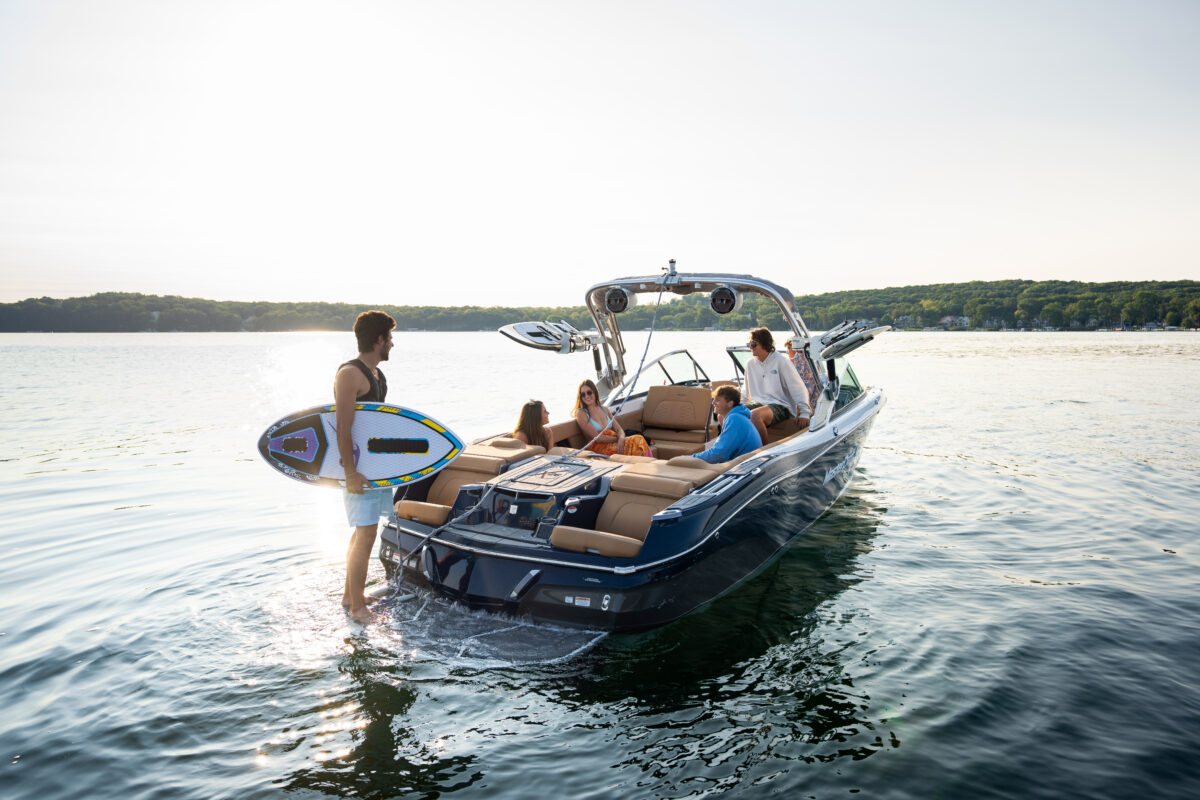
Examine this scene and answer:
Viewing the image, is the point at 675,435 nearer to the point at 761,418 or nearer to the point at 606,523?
the point at 761,418

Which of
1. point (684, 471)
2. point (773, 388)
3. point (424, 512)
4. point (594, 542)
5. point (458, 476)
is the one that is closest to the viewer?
point (594, 542)

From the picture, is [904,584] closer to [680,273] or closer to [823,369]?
[823,369]

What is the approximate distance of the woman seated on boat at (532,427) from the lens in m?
6.51

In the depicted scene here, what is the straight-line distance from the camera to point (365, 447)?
4.79 m

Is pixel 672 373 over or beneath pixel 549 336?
beneath

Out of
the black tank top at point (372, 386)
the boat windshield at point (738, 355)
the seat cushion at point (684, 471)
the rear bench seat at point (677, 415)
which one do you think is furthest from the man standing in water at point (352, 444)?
the boat windshield at point (738, 355)

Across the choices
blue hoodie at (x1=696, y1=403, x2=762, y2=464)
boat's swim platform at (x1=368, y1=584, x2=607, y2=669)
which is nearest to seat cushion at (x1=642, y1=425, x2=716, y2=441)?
blue hoodie at (x1=696, y1=403, x2=762, y2=464)

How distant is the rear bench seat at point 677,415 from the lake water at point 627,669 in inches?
69.8

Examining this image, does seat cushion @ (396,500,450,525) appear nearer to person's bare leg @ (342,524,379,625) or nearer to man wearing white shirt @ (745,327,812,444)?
person's bare leg @ (342,524,379,625)

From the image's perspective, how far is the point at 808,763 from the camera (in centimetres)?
361

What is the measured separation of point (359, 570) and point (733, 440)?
3168mm

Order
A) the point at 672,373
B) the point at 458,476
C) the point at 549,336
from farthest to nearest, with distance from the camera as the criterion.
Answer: the point at 672,373 → the point at 549,336 → the point at 458,476

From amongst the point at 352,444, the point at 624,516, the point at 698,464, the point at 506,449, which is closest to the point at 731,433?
the point at 698,464

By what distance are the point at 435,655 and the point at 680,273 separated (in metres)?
4.55
